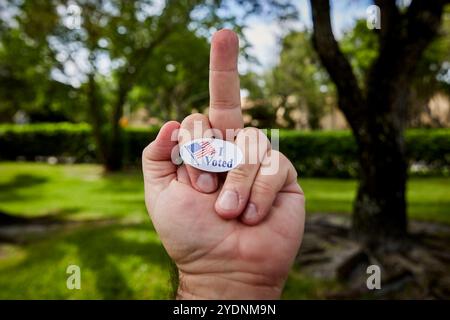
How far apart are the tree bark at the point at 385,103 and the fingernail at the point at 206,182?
3457 millimetres

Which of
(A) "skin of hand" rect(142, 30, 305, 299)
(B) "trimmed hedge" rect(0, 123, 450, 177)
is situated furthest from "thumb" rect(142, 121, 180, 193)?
(B) "trimmed hedge" rect(0, 123, 450, 177)

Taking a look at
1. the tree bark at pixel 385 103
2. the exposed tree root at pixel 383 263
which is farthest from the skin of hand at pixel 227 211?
the tree bark at pixel 385 103

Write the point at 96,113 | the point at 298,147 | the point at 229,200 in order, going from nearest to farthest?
the point at 229,200
the point at 298,147
the point at 96,113

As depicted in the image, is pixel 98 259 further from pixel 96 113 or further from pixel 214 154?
pixel 96 113

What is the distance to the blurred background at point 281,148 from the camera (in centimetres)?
350

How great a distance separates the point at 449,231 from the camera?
18.3 feet

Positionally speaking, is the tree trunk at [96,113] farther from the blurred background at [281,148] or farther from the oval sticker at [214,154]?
the oval sticker at [214,154]

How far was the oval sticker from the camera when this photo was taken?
112 cm

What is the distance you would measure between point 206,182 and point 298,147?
5403 millimetres

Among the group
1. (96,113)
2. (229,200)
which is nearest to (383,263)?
(229,200)

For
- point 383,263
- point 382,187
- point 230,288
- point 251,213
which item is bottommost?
point 383,263

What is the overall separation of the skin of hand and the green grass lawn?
1.24 ft

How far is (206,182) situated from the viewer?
3.81ft
